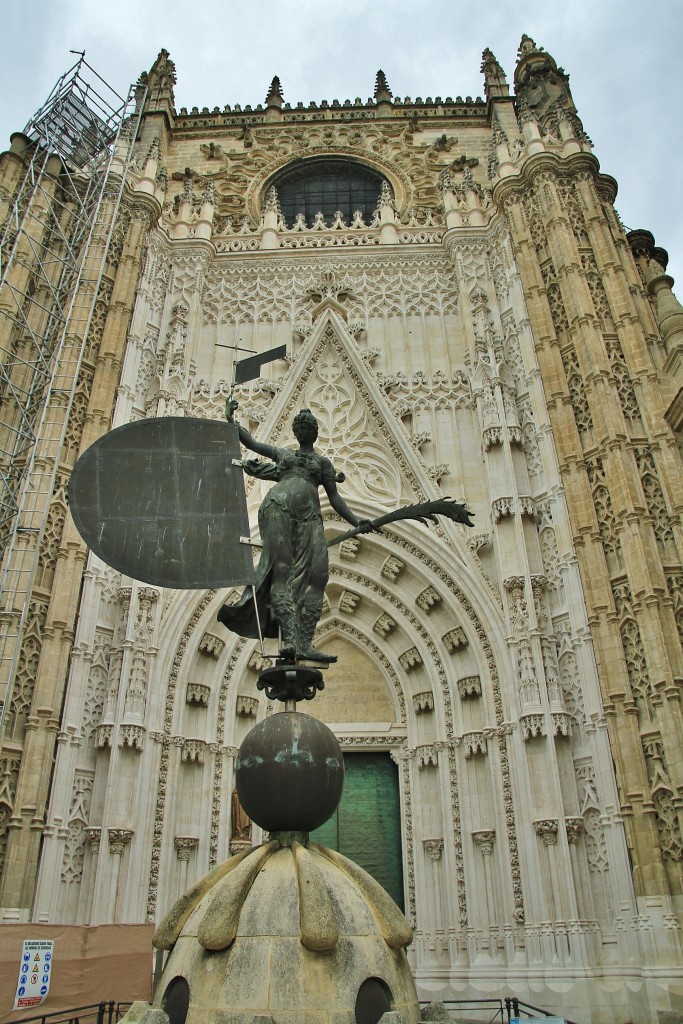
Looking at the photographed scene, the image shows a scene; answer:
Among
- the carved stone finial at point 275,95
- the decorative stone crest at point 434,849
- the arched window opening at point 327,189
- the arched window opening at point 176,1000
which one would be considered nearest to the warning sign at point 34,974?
the arched window opening at point 176,1000

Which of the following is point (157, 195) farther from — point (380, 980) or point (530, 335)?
point (380, 980)

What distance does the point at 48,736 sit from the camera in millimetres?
11539

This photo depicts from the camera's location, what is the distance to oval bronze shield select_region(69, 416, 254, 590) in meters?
5.84

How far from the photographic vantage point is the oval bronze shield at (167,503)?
5.84 meters

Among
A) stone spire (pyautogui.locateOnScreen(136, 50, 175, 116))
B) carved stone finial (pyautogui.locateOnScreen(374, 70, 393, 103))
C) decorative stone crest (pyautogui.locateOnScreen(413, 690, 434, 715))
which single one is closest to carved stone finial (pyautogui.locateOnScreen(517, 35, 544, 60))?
carved stone finial (pyautogui.locateOnScreen(374, 70, 393, 103))

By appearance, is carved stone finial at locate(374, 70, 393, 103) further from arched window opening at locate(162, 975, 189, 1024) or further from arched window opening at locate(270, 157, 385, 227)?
arched window opening at locate(162, 975, 189, 1024)

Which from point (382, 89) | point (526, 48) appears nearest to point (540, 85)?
point (526, 48)

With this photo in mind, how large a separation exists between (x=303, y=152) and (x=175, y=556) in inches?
792

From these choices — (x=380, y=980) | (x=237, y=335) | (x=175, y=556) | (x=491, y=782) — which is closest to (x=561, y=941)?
(x=491, y=782)

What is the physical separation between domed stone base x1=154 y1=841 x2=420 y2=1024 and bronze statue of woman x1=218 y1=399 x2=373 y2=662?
5.19 ft

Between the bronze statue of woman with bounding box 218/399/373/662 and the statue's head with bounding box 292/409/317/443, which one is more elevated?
the statue's head with bounding box 292/409/317/443

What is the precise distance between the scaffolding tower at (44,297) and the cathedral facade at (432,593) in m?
0.13

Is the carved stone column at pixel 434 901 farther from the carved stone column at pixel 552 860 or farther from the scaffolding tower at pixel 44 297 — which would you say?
the scaffolding tower at pixel 44 297

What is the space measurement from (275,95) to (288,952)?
1013 inches
